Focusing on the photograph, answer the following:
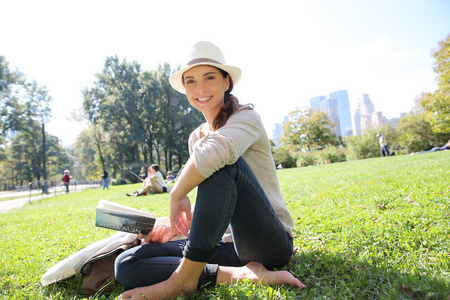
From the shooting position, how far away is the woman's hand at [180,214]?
1.66 m

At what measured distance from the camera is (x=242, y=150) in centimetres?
154

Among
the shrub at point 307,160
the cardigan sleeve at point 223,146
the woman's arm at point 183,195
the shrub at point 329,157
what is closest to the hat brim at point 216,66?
the cardigan sleeve at point 223,146

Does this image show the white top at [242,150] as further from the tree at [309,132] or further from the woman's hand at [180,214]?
the tree at [309,132]

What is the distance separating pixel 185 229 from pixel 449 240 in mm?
2063

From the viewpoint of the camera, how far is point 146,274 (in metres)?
1.71

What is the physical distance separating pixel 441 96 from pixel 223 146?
30139mm

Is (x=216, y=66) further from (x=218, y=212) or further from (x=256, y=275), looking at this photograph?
(x=256, y=275)

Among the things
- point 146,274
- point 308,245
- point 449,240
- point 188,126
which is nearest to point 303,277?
point 308,245

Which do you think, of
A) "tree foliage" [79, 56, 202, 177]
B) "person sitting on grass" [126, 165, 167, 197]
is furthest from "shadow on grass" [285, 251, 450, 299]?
"tree foliage" [79, 56, 202, 177]

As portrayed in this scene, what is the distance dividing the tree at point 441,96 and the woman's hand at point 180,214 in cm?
2920

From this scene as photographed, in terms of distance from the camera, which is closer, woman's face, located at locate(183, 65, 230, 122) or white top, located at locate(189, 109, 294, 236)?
white top, located at locate(189, 109, 294, 236)

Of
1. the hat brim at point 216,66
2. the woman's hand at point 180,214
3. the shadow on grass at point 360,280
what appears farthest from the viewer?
the hat brim at point 216,66

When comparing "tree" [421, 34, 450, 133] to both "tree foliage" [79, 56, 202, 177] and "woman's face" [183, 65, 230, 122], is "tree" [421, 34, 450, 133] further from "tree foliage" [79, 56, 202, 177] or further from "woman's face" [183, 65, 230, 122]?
"woman's face" [183, 65, 230, 122]

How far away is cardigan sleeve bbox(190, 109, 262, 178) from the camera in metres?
1.38
